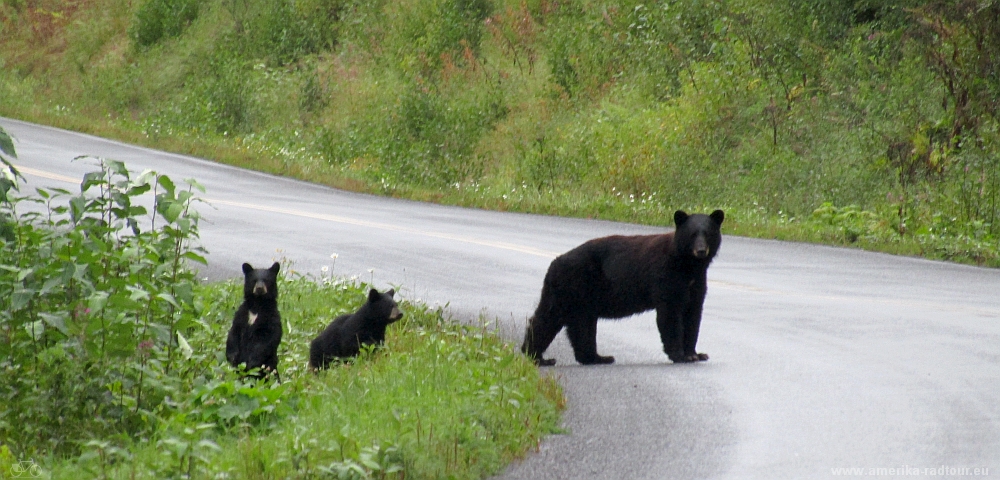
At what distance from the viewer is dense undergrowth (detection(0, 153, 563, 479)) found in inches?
230

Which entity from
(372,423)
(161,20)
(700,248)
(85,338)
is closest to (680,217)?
(700,248)

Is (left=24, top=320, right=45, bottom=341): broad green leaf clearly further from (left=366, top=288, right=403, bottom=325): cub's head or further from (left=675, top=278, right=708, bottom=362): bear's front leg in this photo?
(left=675, top=278, right=708, bottom=362): bear's front leg

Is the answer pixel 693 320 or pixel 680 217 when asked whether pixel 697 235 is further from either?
pixel 693 320

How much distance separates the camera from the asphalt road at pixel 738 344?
6.22 metres

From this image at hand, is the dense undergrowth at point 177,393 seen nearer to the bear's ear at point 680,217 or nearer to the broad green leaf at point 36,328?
the broad green leaf at point 36,328

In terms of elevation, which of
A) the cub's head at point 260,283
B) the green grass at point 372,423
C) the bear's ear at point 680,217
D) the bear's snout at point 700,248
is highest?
the bear's ear at point 680,217

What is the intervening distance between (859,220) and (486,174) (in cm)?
819

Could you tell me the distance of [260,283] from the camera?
8.63 meters

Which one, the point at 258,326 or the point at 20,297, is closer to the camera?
the point at 20,297

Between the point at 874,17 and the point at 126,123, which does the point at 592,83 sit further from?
the point at 126,123

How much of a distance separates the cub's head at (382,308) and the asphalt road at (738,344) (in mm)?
1207

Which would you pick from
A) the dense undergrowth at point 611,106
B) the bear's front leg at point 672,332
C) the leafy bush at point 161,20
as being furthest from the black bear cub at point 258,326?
the leafy bush at point 161,20

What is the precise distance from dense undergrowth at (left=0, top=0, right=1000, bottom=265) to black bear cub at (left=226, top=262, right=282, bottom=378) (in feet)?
29.1

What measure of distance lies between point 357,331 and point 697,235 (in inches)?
101
